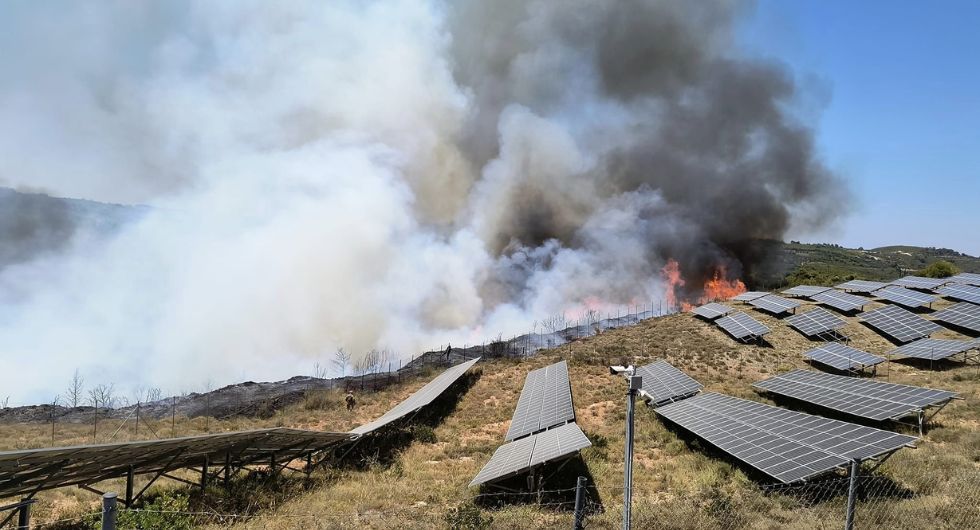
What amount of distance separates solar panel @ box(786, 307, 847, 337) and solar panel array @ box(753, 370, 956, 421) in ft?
55.5

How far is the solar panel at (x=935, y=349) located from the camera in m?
30.2

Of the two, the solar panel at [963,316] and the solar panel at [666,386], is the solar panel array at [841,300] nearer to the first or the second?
the solar panel at [963,316]

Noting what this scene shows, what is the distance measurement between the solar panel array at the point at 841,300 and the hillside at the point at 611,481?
1562cm

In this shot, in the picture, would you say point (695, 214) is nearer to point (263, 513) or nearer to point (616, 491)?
point (616, 491)

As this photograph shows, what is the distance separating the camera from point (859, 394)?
21.4 meters

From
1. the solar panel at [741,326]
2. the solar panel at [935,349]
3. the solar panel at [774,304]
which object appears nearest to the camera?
the solar panel at [935,349]

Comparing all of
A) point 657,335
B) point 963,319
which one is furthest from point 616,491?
point 963,319

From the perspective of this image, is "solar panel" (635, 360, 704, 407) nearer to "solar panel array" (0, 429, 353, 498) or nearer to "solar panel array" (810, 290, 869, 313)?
"solar panel array" (0, 429, 353, 498)

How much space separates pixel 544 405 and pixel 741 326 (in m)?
26.7

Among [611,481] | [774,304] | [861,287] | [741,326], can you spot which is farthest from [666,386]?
[861,287]

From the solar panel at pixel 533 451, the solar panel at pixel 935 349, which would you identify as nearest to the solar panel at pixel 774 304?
the solar panel at pixel 935 349

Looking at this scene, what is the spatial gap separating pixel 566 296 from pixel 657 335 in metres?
19.7

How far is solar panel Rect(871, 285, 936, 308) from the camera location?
47322 millimetres

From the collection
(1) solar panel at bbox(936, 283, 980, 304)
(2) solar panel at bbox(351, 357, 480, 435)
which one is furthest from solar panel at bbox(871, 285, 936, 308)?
(2) solar panel at bbox(351, 357, 480, 435)
